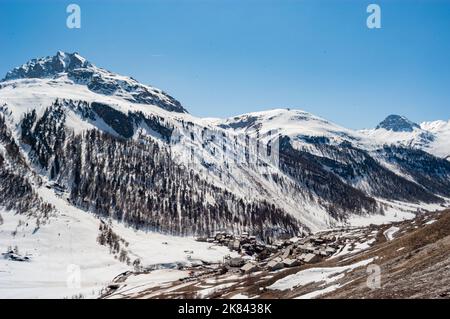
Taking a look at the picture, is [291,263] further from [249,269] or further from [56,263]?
[56,263]

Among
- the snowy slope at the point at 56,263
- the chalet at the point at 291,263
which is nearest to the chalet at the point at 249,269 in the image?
the chalet at the point at 291,263

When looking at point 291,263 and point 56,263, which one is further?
point 56,263

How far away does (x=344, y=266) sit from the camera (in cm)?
6656

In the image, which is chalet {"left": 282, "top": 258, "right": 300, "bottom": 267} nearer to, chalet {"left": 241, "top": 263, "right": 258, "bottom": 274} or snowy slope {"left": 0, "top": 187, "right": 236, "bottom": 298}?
chalet {"left": 241, "top": 263, "right": 258, "bottom": 274}

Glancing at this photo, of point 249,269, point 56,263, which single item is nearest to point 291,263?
point 249,269

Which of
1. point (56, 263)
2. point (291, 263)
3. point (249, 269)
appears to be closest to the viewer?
point (291, 263)

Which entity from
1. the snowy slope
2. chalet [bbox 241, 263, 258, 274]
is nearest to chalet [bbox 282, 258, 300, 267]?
chalet [bbox 241, 263, 258, 274]

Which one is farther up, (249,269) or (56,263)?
(56,263)

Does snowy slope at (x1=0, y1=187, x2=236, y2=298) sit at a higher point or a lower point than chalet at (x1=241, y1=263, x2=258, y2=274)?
higher

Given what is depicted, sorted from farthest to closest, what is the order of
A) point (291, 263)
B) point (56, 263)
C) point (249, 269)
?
point (56, 263) → point (249, 269) → point (291, 263)

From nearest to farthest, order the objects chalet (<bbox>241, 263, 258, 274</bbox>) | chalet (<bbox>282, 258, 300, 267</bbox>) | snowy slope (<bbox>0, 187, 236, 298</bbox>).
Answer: chalet (<bbox>282, 258, 300, 267</bbox>)
chalet (<bbox>241, 263, 258, 274</bbox>)
snowy slope (<bbox>0, 187, 236, 298</bbox>)
